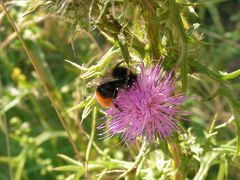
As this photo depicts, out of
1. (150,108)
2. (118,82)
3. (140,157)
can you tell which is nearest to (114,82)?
(118,82)

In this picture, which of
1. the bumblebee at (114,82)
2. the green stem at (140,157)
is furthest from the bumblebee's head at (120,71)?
the green stem at (140,157)

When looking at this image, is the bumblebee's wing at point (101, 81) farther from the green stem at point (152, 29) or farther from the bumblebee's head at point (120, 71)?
the green stem at point (152, 29)

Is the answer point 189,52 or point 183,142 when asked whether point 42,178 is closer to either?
point 183,142

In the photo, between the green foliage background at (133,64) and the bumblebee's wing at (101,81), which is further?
the bumblebee's wing at (101,81)

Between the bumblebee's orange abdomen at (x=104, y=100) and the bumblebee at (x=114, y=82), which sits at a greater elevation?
the bumblebee at (x=114, y=82)

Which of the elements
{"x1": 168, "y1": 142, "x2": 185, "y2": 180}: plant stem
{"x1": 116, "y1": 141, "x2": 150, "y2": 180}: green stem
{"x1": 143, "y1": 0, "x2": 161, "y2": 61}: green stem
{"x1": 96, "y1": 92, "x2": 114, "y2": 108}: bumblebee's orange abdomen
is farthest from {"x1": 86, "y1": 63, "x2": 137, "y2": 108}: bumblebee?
{"x1": 168, "y1": 142, "x2": 185, "y2": 180}: plant stem

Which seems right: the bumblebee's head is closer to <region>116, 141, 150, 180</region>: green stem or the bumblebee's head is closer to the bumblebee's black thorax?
the bumblebee's black thorax
